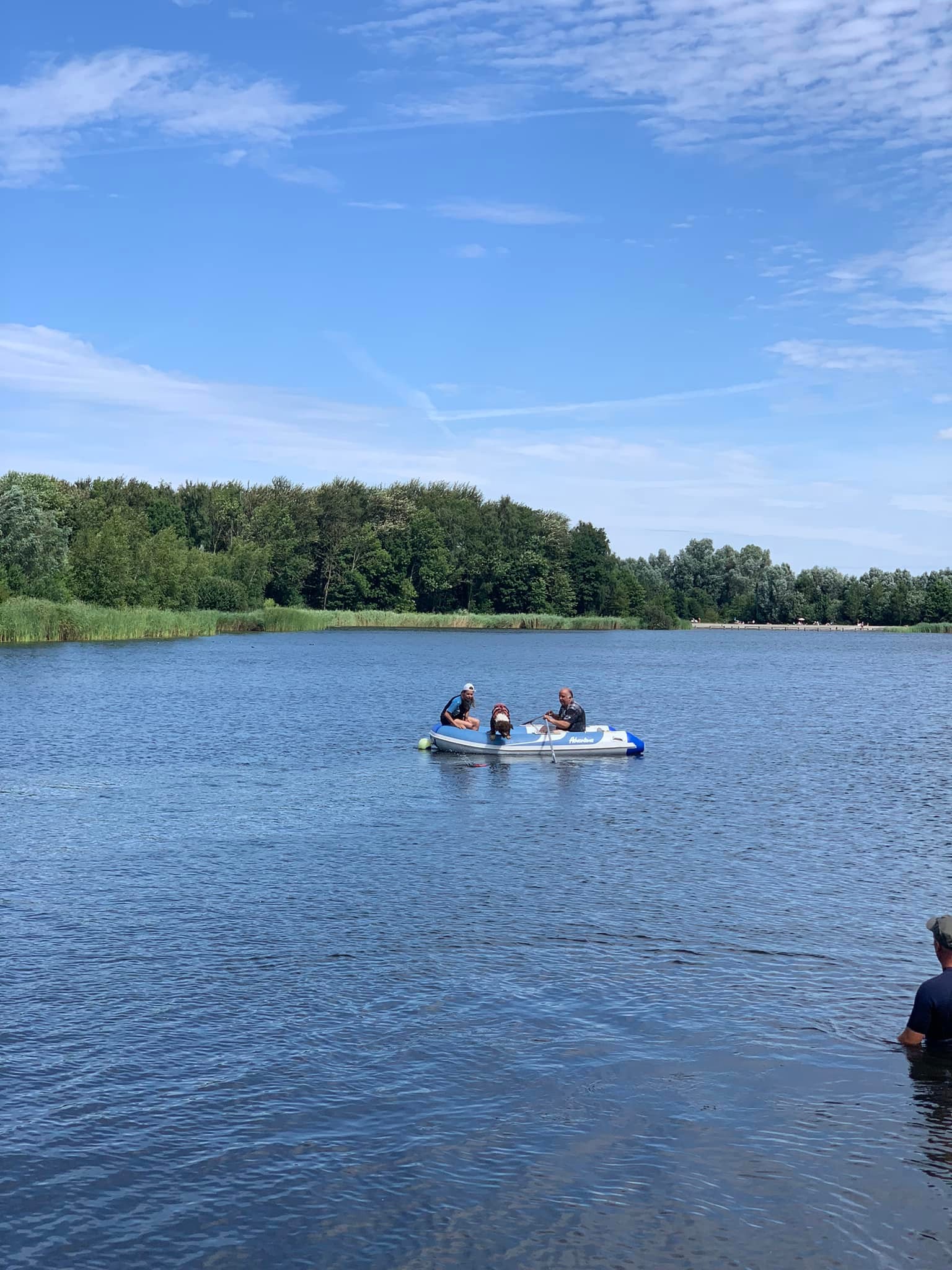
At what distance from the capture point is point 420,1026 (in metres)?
11.3

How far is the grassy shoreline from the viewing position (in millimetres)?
71875

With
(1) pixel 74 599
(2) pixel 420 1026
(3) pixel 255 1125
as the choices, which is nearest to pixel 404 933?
(2) pixel 420 1026

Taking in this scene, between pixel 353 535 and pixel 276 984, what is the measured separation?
444ft

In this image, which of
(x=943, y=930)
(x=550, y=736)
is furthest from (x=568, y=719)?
(x=943, y=930)

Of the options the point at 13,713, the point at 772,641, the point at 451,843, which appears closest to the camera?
the point at 451,843

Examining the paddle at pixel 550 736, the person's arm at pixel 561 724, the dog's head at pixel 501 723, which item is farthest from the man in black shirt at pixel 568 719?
the dog's head at pixel 501 723

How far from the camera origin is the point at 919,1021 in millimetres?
10570

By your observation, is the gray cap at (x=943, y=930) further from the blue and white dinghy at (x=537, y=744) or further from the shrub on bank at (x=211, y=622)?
the shrub on bank at (x=211, y=622)

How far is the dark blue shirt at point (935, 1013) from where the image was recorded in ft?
34.0

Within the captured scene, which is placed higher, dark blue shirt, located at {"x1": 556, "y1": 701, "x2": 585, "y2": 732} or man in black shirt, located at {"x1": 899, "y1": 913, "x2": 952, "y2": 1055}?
dark blue shirt, located at {"x1": 556, "y1": 701, "x2": 585, "y2": 732}

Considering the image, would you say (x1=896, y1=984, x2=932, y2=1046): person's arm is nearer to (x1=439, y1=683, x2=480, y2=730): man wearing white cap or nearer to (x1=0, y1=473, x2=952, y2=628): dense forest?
(x1=439, y1=683, x2=480, y2=730): man wearing white cap

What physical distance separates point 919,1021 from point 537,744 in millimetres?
20473

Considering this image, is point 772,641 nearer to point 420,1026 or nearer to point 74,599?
point 74,599

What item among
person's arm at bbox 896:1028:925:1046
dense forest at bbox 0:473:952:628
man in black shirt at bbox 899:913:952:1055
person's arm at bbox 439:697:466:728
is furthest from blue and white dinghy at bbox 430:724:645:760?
dense forest at bbox 0:473:952:628
